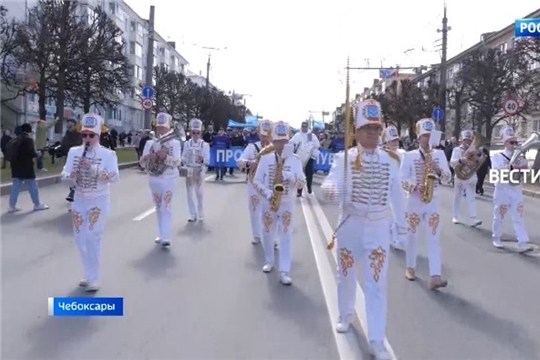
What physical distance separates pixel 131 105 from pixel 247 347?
91.2 meters

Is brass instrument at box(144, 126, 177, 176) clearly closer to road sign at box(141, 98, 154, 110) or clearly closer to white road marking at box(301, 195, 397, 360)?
white road marking at box(301, 195, 397, 360)

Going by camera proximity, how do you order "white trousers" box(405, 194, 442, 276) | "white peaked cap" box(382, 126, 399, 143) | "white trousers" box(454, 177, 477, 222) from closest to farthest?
1. "white trousers" box(405, 194, 442, 276)
2. "white peaked cap" box(382, 126, 399, 143)
3. "white trousers" box(454, 177, 477, 222)

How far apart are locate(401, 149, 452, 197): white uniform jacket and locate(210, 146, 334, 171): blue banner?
1848 centimetres

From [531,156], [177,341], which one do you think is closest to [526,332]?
[177,341]

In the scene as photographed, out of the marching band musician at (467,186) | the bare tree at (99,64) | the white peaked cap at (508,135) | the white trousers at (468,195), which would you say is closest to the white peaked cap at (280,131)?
the white peaked cap at (508,135)

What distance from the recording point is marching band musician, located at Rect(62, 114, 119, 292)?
25.5 feet

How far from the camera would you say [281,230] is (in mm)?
8578

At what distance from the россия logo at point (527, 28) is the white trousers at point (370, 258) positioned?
2482 centimetres

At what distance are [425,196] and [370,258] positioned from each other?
2.97 metres

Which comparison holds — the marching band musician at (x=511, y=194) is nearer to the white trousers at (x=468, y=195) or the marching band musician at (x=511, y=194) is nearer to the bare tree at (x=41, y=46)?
Answer: the white trousers at (x=468, y=195)

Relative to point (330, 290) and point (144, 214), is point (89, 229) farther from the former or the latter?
point (144, 214)

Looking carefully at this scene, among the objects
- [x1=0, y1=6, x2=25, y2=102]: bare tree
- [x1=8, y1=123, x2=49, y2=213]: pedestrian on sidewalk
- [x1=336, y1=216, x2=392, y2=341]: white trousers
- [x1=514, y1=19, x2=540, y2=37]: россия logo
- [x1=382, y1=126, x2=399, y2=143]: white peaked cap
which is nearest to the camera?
[x1=336, y1=216, x2=392, y2=341]: white trousers

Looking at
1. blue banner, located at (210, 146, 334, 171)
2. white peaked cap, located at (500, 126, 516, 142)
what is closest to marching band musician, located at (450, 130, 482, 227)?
white peaked cap, located at (500, 126, 516, 142)

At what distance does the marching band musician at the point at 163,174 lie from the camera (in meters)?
10.7
